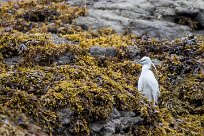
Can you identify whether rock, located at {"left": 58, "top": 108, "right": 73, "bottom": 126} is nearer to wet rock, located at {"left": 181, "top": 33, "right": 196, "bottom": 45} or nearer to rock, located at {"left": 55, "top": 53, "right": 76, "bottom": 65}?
rock, located at {"left": 55, "top": 53, "right": 76, "bottom": 65}

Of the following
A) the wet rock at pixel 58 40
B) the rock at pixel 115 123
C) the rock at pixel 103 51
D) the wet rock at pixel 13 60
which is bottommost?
the rock at pixel 115 123

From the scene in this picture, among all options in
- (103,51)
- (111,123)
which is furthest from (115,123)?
(103,51)

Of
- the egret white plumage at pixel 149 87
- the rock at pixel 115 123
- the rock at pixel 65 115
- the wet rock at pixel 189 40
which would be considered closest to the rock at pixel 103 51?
the wet rock at pixel 189 40

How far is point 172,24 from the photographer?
1174cm

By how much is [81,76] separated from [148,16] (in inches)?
189

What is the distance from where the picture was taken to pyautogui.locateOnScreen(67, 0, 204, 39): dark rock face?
37.1 feet

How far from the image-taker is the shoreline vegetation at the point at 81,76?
6.32 metres

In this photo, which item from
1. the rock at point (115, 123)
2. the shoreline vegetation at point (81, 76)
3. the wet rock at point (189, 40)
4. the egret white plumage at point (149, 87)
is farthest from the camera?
the wet rock at point (189, 40)

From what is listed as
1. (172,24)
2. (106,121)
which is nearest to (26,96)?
(106,121)

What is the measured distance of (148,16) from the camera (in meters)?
11.9

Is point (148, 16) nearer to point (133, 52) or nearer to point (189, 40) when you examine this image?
point (189, 40)

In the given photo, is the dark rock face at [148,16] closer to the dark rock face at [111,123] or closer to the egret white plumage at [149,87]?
the egret white plumage at [149,87]

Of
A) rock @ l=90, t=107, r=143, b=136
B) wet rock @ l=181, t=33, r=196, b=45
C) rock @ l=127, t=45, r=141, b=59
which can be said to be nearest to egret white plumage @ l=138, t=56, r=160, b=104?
rock @ l=90, t=107, r=143, b=136

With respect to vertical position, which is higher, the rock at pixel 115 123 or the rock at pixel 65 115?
the rock at pixel 65 115
